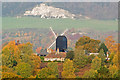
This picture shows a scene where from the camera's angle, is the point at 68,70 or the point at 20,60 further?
the point at 20,60

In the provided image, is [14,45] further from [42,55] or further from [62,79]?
[62,79]

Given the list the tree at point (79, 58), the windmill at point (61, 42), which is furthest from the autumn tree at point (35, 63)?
the windmill at point (61, 42)

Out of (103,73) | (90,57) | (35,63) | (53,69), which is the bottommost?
(103,73)

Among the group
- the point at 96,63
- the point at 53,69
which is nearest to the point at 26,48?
the point at 53,69

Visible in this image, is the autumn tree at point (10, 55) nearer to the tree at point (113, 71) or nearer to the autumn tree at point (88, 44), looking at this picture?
the autumn tree at point (88, 44)

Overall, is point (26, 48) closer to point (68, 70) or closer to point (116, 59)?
point (68, 70)

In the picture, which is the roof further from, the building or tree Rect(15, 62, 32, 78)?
tree Rect(15, 62, 32, 78)
